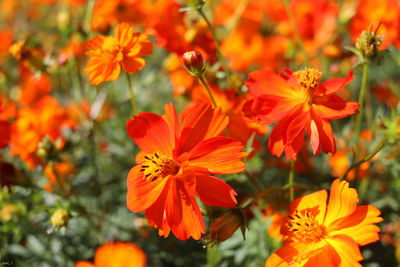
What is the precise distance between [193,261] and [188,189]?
70 centimetres

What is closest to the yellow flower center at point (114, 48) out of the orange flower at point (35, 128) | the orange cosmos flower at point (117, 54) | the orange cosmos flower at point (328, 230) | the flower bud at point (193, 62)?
the orange cosmos flower at point (117, 54)

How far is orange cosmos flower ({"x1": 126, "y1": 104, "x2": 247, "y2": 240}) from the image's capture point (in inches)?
26.8

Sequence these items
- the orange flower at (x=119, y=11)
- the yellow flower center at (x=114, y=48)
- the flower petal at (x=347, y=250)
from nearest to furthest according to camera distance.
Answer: the flower petal at (x=347, y=250)
the yellow flower center at (x=114, y=48)
the orange flower at (x=119, y=11)

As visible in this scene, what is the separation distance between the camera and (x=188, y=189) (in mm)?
658

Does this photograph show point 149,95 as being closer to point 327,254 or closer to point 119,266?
point 119,266

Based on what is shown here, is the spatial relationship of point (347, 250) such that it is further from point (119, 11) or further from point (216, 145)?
point (119, 11)

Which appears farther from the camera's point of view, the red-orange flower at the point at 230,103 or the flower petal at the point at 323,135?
the red-orange flower at the point at 230,103

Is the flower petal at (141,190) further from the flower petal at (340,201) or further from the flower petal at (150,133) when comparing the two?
the flower petal at (340,201)

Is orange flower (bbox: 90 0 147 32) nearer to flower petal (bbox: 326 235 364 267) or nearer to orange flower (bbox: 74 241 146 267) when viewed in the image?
orange flower (bbox: 74 241 146 267)

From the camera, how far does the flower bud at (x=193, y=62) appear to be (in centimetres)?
75

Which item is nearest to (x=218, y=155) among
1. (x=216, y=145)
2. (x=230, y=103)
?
(x=216, y=145)

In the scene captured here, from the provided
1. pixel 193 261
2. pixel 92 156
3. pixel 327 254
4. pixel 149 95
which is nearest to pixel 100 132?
pixel 92 156

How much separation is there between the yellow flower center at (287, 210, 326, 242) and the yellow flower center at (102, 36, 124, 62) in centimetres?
54

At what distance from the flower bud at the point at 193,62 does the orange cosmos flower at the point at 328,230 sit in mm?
364
